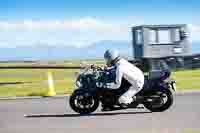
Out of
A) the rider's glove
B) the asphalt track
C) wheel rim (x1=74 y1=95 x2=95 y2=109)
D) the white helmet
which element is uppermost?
the white helmet

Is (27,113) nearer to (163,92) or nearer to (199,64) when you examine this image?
(163,92)

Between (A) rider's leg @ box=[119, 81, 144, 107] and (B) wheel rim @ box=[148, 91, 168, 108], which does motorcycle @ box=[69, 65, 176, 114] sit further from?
(A) rider's leg @ box=[119, 81, 144, 107]

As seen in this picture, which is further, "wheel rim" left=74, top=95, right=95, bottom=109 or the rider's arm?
"wheel rim" left=74, top=95, right=95, bottom=109

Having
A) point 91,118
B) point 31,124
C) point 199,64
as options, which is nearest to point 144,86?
point 91,118

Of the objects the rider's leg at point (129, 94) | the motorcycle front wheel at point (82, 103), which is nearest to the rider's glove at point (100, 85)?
the motorcycle front wheel at point (82, 103)

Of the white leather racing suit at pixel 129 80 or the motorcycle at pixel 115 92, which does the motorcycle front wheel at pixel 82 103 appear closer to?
the motorcycle at pixel 115 92

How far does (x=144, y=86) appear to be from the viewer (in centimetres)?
1341

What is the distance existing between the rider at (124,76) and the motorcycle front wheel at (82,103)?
2.06ft

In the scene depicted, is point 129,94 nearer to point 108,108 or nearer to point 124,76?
point 124,76

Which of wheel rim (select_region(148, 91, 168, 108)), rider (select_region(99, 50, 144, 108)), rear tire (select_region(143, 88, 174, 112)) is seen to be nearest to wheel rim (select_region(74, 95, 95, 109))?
rider (select_region(99, 50, 144, 108))

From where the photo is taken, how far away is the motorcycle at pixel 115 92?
1341cm

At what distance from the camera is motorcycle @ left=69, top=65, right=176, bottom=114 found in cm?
1341

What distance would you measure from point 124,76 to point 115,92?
43cm

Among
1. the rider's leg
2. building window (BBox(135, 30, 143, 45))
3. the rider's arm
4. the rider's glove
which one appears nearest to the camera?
the rider's arm
